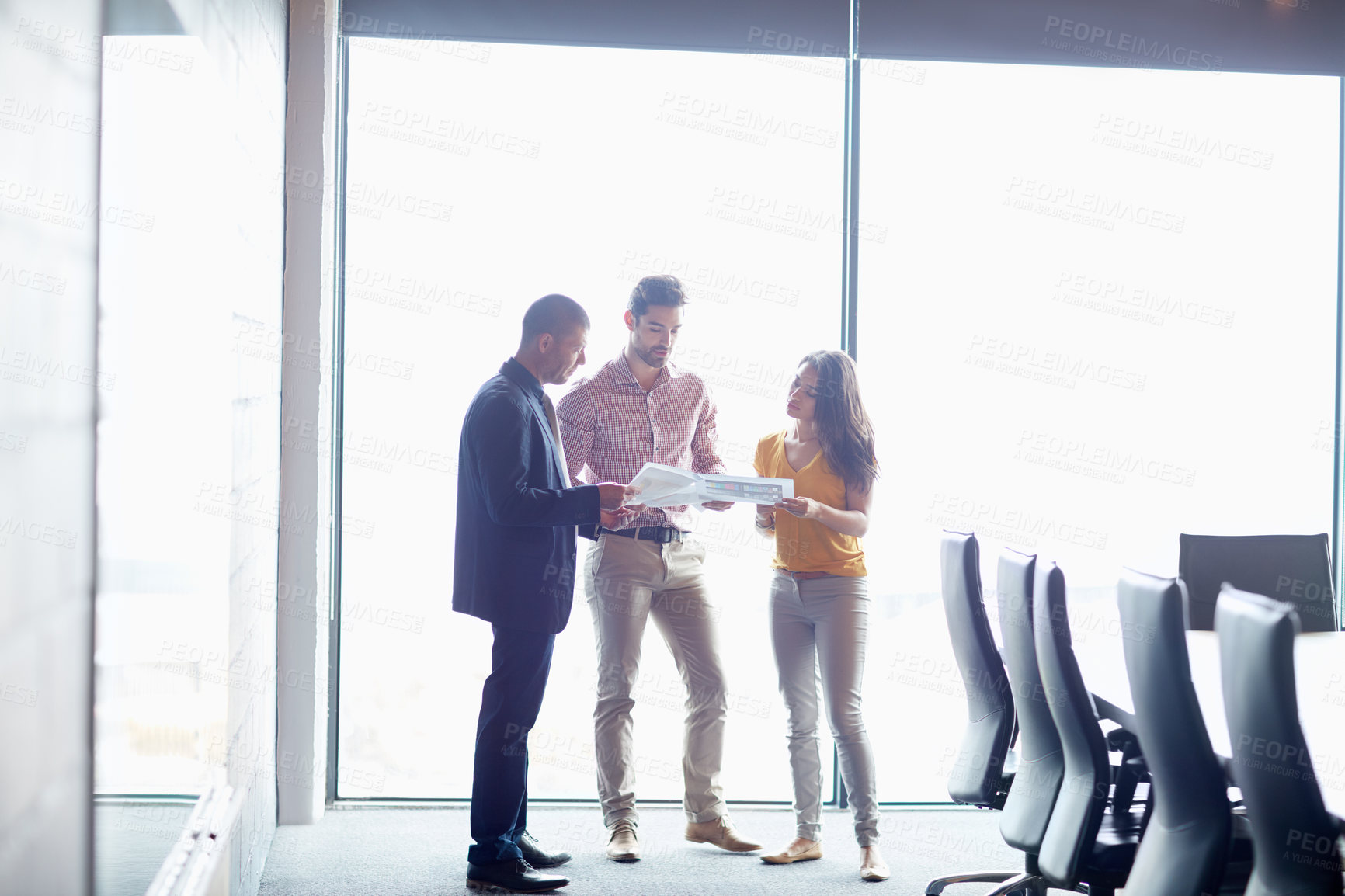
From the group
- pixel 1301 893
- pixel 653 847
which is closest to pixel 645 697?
pixel 653 847

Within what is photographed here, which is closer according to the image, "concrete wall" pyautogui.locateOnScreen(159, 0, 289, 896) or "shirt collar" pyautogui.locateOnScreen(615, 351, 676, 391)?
"concrete wall" pyautogui.locateOnScreen(159, 0, 289, 896)

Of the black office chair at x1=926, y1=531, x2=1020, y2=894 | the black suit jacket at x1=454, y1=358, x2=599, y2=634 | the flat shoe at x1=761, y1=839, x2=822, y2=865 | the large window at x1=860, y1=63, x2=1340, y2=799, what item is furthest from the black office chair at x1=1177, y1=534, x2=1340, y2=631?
the black suit jacket at x1=454, y1=358, x2=599, y2=634

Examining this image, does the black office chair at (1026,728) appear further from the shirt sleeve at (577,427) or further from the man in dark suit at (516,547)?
the shirt sleeve at (577,427)

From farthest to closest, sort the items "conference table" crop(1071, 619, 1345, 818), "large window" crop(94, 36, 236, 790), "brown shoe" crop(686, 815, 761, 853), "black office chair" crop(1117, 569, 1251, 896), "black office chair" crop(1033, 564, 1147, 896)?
"brown shoe" crop(686, 815, 761, 853)
"black office chair" crop(1033, 564, 1147, 896)
"conference table" crop(1071, 619, 1345, 818)
"black office chair" crop(1117, 569, 1251, 896)
"large window" crop(94, 36, 236, 790)

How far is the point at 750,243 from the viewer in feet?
13.9

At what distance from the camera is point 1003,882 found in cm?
321

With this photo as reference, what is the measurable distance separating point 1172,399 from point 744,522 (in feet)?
6.07

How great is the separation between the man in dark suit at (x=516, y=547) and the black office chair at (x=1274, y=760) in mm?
1753

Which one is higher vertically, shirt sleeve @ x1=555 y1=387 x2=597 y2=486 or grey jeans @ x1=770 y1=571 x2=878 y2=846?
shirt sleeve @ x1=555 y1=387 x2=597 y2=486

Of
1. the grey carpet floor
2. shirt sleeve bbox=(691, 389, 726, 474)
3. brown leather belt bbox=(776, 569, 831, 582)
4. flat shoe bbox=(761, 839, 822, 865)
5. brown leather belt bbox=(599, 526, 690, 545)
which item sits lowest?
the grey carpet floor

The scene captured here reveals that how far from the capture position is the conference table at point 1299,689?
6.88 feet

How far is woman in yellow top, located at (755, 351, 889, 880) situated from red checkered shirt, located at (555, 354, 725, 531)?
37 cm

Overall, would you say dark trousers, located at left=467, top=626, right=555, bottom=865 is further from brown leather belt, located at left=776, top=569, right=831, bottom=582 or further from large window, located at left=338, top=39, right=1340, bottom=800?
large window, located at left=338, top=39, right=1340, bottom=800

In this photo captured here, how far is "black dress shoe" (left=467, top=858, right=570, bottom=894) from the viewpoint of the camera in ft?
10.6
